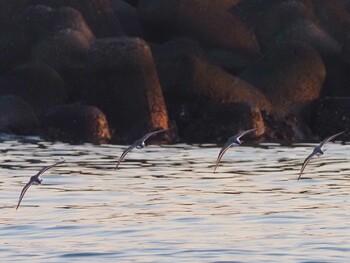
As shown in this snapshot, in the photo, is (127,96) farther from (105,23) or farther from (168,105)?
(105,23)

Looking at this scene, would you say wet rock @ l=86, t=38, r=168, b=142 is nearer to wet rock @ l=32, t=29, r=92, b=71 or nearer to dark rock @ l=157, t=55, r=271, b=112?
dark rock @ l=157, t=55, r=271, b=112

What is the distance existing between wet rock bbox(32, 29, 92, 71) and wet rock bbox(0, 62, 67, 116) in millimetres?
945

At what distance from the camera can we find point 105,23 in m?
36.6

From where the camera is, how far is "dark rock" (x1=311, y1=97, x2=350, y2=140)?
107 ft

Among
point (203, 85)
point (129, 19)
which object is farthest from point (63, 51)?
point (129, 19)

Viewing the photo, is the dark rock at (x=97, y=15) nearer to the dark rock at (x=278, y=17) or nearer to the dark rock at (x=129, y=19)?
the dark rock at (x=129, y=19)

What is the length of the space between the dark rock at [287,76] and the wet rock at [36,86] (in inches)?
186

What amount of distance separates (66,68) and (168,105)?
2937 millimetres

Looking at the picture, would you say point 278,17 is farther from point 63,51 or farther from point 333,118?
point 63,51

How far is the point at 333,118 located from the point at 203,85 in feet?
10.9

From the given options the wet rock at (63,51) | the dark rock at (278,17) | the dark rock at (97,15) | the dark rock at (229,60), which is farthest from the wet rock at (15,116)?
the dark rock at (278,17)

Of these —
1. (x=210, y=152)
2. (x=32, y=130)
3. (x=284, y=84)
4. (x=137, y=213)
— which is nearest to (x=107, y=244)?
(x=137, y=213)

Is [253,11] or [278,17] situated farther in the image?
[253,11]

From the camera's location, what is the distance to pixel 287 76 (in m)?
33.4
